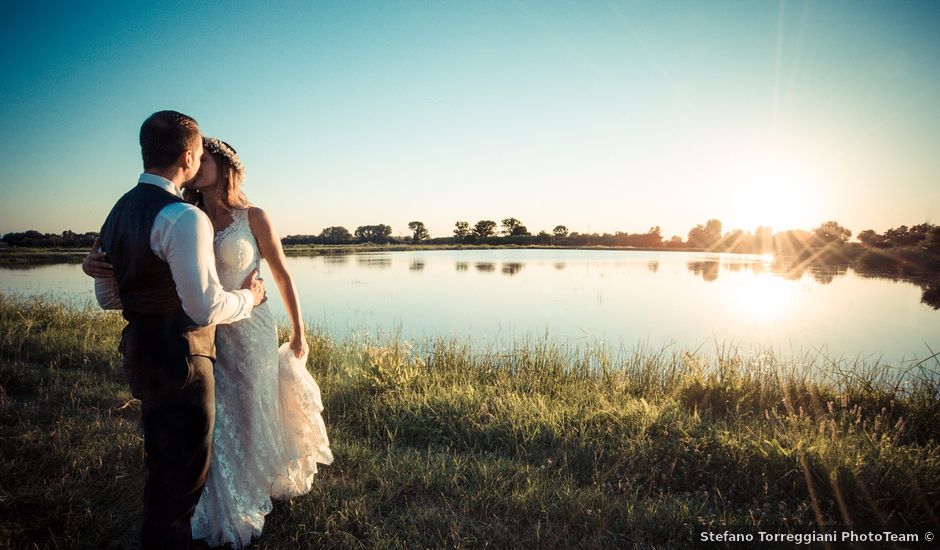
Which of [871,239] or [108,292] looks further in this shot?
[871,239]

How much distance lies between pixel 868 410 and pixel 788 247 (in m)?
65.7

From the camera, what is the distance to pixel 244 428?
2578 millimetres

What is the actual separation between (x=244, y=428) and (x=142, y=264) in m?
1.31

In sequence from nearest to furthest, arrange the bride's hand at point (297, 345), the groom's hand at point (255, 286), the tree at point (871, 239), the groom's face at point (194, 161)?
1. the groom's face at point (194, 161)
2. the groom's hand at point (255, 286)
3. the bride's hand at point (297, 345)
4. the tree at point (871, 239)

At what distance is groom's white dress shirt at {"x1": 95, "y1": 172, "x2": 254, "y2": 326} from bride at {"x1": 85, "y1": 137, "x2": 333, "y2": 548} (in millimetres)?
720

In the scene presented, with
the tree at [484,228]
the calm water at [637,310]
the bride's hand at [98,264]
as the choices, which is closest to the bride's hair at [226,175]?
the bride's hand at [98,264]

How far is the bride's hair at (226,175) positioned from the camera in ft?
8.27

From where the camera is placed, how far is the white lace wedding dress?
8.04 feet

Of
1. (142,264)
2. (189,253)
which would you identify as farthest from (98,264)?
(189,253)

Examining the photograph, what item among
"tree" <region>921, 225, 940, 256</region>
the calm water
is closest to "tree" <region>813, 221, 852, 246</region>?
"tree" <region>921, 225, 940, 256</region>

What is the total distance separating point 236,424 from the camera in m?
2.56

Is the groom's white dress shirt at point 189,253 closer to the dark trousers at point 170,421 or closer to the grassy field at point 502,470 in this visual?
the dark trousers at point 170,421

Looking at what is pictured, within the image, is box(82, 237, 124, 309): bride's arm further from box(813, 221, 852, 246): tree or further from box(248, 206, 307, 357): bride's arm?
box(813, 221, 852, 246): tree

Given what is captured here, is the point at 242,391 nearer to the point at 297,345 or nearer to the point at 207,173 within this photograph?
the point at 297,345
